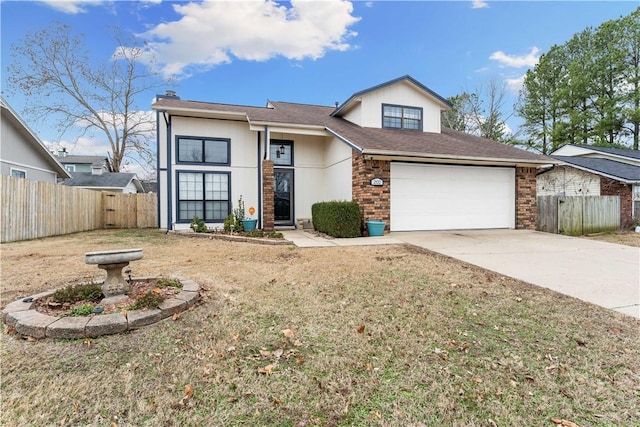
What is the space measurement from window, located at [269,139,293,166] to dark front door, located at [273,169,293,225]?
1.18ft

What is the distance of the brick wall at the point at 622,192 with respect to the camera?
13.0m

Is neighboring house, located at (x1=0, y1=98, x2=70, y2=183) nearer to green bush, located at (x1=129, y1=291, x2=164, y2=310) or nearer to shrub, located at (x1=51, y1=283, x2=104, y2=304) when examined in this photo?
shrub, located at (x1=51, y1=283, x2=104, y2=304)

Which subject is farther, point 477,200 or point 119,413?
point 477,200

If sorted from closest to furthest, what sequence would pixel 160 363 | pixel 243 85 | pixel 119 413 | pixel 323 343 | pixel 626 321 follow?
pixel 119 413 → pixel 160 363 → pixel 323 343 → pixel 626 321 → pixel 243 85

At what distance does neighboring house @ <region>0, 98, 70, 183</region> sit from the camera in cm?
1177

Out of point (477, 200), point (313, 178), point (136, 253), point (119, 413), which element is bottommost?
point (119, 413)

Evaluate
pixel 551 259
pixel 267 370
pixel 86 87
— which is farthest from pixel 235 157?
pixel 86 87

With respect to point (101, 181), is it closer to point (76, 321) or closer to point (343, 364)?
point (76, 321)

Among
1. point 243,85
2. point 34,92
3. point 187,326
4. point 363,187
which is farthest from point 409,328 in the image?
point 34,92

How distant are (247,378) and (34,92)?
27921 mm

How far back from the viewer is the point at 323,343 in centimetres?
283

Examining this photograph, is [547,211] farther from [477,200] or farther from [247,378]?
[247,378]

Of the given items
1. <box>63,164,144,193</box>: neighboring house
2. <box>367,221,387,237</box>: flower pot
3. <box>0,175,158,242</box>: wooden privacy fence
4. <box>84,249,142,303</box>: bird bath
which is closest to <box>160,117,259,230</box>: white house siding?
<box>0,175,158,242</box>: wooden privacy fence

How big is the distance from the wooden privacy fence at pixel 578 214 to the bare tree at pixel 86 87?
1017 inches
